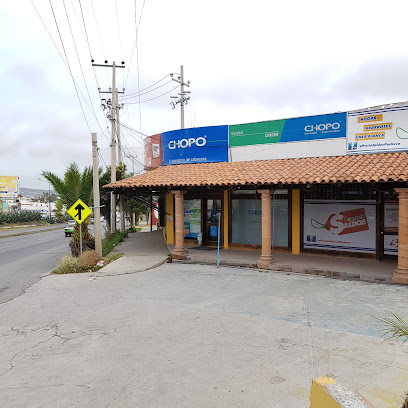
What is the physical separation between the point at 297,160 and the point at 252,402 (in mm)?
10559

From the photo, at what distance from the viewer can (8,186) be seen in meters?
65.3

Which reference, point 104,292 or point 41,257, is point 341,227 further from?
point 41,257

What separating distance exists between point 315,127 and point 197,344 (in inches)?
400

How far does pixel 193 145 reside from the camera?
51.6 feet

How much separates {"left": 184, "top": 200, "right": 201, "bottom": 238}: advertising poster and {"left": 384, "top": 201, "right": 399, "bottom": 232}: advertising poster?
7513 mm

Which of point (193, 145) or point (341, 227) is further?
point (193, 145)

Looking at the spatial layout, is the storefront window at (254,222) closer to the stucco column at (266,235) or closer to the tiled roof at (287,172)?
the tiled roof at (287,172)

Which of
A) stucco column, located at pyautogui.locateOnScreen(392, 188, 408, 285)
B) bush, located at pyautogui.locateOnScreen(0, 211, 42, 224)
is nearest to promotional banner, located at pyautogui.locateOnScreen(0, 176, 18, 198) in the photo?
bush, located at pyautogui.locateOnScreen(0, 211, 42, 224)

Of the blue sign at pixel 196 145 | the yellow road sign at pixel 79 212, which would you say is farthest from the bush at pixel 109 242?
Result: the blue sign at pixel 196 145

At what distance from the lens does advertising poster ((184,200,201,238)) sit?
1564 cm

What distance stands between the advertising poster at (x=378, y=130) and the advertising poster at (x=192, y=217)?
22.2ft

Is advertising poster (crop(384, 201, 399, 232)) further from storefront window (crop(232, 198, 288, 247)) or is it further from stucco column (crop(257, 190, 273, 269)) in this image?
stucco column (crop(257, 190, 273, 269))

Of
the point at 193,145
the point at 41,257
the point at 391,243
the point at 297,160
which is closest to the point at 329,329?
the point at 391,243

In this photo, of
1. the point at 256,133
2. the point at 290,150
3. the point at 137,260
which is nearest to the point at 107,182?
the point at 137,260
